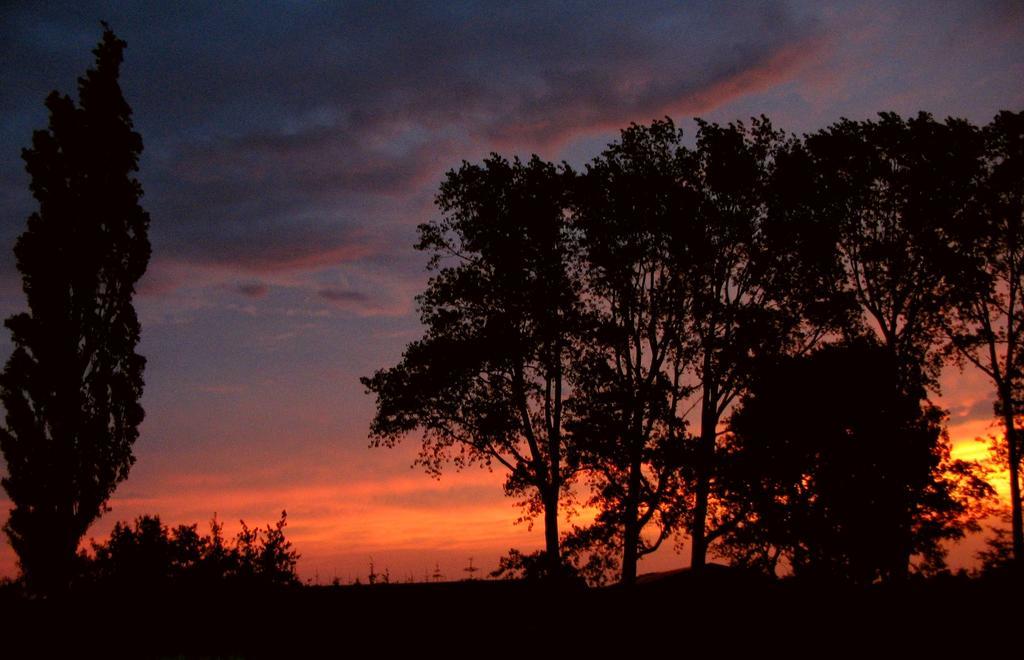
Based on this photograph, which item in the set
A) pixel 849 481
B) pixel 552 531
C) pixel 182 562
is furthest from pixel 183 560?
pixel 849 481

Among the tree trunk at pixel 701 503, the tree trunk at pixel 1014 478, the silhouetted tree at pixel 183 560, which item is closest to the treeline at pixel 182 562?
the silhouetted tree at pixel 183 560

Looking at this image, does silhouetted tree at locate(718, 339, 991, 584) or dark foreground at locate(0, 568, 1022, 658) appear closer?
dark foreground at locate(0, 568, 1022, 658)

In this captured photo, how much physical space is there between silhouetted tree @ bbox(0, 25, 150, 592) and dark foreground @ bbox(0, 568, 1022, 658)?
7038mm

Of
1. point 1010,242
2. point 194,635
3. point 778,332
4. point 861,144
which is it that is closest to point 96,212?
point 194,635

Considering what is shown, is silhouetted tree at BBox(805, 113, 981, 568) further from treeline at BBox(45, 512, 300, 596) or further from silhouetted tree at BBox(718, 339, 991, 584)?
treeline at BBox(45, 512, 300, 596)

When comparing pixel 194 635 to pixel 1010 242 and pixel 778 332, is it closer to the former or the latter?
pixel 778 332

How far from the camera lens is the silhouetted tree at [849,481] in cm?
3756

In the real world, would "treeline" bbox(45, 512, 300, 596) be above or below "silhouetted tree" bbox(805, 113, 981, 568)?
below

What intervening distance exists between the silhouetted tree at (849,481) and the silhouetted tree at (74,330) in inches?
929

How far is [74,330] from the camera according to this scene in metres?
36.2

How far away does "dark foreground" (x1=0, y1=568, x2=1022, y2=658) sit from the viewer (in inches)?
1009

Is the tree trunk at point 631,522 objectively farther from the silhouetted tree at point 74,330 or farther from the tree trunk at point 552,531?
the silhouetted tree at point 74,330

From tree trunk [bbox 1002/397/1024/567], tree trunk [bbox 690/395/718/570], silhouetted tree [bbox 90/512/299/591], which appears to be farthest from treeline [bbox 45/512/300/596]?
tree trunk [bbox 1002/397/1024/567]

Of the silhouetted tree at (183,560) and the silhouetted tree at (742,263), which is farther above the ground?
the silhouetted tree at (742,263)
